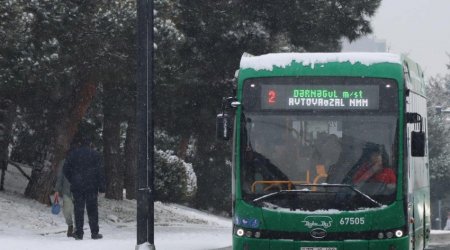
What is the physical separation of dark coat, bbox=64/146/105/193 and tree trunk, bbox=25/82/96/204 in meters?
7.17

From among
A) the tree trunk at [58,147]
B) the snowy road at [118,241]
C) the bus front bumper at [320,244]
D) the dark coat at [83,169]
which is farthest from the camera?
the tree trunk at [58,147]

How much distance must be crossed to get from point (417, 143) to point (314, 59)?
5.93 feet

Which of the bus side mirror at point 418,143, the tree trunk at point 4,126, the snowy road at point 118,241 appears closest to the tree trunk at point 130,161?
the tree trunk at point 4,126

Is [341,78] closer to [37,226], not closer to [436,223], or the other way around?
[37,226]

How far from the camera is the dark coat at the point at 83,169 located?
19094 mm

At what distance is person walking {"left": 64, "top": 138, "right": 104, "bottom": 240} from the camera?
1911 centimetres

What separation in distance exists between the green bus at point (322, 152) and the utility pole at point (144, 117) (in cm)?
141

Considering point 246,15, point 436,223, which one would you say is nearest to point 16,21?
point 246,15

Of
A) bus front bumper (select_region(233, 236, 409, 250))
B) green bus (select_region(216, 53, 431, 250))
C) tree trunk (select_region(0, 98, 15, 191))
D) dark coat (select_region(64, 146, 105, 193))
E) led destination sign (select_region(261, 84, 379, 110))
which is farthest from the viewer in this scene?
tree trunk (select_region(0, 98, 15, 191))

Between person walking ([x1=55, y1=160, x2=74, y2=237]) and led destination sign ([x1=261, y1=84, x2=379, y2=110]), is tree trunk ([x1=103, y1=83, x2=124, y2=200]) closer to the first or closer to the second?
person walking ([x1=55, y1=160, x2=74, y2=237])

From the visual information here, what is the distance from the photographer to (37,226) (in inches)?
874

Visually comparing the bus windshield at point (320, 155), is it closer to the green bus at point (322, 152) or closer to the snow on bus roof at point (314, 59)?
the green bus at point (322, 152)

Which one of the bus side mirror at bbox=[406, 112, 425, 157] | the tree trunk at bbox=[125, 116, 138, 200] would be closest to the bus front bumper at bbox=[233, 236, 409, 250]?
the bus side mirror at bbox=[406, 112, 425, 157]

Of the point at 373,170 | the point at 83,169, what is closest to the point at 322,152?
the point at 373,170
